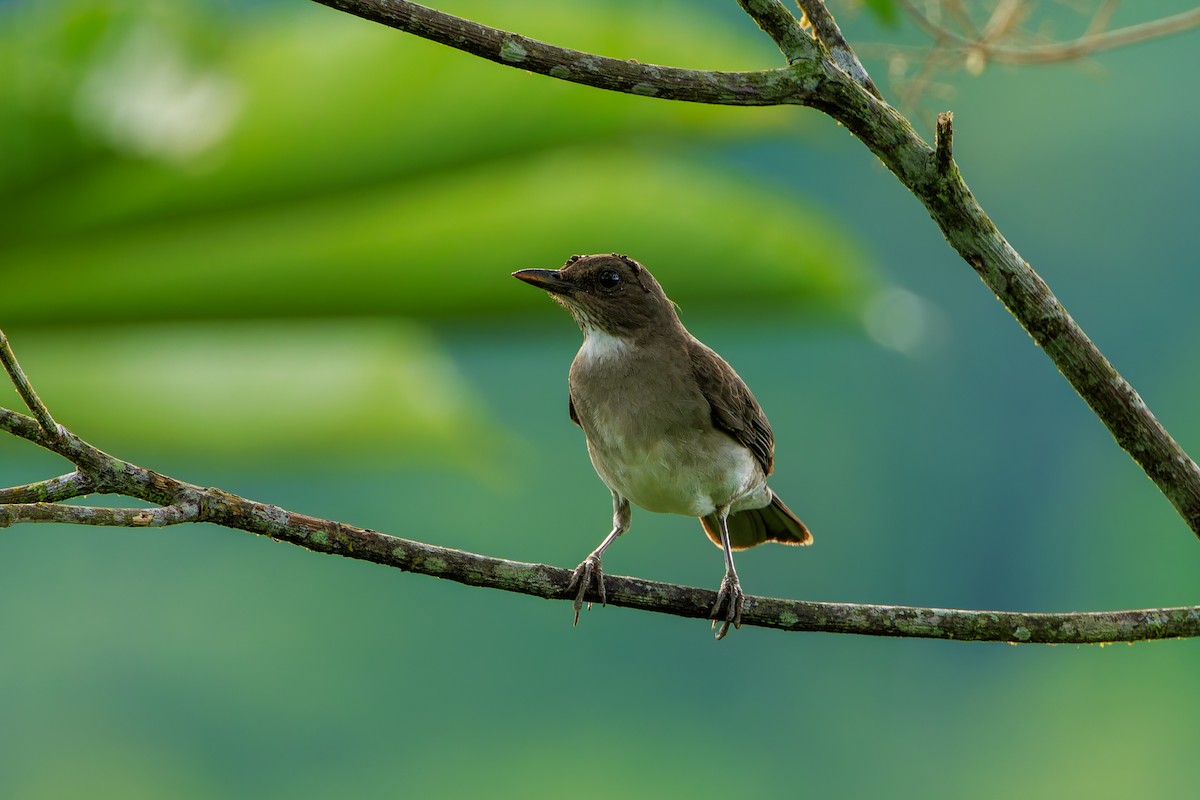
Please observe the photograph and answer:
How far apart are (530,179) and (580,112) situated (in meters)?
0.43

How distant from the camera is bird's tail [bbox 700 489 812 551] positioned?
3.06 metres

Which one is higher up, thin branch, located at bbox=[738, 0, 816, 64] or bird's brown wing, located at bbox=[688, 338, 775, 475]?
thin branch, located at bbox=[738, 0, 816, 64]

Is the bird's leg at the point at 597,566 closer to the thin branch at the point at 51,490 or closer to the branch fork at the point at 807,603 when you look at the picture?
the branch fork at the point at 807,603

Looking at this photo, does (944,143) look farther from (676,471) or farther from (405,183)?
(405,183)

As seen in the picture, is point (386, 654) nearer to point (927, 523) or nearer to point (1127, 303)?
Answer: point (927, 523)

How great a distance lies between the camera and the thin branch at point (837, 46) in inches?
66.8

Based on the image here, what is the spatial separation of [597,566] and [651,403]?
44cm

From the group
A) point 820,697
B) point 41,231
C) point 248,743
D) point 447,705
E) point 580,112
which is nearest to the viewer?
point 41,231

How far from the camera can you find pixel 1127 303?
26.8 m

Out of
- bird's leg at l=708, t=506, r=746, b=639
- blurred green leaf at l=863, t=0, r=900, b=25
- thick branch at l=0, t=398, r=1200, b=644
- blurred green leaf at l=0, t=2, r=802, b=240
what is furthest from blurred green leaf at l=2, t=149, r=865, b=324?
thick branch at l=0, t=398, r=1200, b=644

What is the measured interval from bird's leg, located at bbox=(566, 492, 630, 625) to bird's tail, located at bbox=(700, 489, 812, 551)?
228 millimetres

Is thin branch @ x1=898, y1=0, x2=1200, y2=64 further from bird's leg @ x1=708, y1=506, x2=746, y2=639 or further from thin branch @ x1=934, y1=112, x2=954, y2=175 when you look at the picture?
bird's leg @ x1=708, y1=506, x2=746, y2=639

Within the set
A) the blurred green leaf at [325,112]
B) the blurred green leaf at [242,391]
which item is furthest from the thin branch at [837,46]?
the blurred green leaf at [242,391]

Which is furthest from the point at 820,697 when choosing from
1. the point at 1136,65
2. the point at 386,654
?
the point at 1136,65
